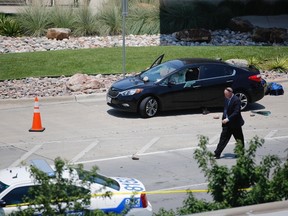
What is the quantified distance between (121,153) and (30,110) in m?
4.86

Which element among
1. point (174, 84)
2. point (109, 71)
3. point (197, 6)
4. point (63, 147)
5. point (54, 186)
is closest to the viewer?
point (54, 186)

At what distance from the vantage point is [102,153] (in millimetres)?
16031

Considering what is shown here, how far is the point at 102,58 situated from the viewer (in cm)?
2580

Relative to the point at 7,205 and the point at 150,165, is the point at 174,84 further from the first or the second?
the point at 7,205

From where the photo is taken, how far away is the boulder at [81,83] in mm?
21656

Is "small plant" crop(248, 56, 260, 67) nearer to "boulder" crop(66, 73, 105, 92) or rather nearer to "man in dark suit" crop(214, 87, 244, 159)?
"boulder" crop(66, 73, 105, 92)

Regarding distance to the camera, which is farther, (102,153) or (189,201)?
(102,153)

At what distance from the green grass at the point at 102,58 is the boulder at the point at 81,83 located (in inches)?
68.3

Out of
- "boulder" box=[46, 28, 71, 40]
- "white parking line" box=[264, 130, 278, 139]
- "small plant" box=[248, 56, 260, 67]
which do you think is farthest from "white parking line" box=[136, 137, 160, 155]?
"boulder" box=[46, 28, 71, 40]

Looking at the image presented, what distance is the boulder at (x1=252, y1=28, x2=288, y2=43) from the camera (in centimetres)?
2979

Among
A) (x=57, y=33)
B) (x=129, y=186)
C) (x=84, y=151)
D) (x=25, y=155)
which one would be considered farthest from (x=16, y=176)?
(x=57, y=33)

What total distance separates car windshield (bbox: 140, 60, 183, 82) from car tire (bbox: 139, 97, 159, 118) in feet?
2.16

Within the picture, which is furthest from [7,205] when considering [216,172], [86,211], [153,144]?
[153,144]

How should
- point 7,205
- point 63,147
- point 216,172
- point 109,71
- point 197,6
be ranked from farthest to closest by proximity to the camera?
point 197,6, point 109,71, point 63,147, point 7,205, point 216,172
